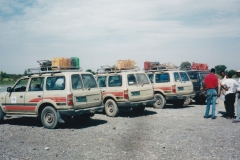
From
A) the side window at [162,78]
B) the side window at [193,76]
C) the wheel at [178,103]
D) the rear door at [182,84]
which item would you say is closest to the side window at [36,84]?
the side window at [162,78]

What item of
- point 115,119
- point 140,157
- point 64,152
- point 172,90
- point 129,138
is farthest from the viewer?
point 172,90

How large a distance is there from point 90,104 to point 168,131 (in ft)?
9.45

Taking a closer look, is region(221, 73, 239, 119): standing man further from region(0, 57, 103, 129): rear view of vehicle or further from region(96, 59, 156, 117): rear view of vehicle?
region(0, 57, 103, 129): rear view of vehicle

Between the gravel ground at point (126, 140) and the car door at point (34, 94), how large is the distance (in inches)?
29.9

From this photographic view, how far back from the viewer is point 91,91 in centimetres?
923

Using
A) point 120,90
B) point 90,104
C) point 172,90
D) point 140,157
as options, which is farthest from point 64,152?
point 172,90

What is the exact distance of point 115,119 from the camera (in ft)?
35.2

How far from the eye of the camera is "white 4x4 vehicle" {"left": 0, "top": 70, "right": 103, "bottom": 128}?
8.58 m

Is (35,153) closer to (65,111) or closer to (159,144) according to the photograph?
(65,111)

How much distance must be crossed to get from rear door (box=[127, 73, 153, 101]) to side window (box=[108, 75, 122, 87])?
41cm

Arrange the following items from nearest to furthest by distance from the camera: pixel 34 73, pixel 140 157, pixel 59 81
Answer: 1. pixel 140 157
2. pixel 59 81
3. pixel 34 73

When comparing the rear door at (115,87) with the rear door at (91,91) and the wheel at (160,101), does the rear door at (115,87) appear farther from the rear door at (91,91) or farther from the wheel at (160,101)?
the wheel at (160,101)

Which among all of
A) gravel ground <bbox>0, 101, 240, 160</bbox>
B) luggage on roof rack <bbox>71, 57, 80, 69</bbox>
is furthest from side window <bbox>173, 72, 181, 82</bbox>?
luggage on roof rack <bbox>71, 57, 80, 69</bbox>

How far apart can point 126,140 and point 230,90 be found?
5.15 m
